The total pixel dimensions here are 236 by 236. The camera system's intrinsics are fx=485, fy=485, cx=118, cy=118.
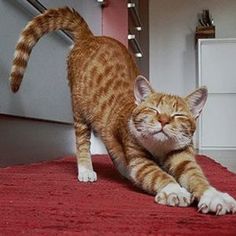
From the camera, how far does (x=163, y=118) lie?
116 cm

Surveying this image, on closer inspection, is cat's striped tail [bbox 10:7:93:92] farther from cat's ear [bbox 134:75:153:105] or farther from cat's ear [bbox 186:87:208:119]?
cat's ear [bbox 186:87:208:119]

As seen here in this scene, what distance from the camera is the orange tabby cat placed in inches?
43.4

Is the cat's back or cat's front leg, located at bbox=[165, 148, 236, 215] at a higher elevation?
the cat's back

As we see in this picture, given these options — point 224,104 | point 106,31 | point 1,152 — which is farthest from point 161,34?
point 1,152

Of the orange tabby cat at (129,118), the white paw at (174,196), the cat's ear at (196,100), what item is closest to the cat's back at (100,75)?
the orange tabby cat at (129,118)

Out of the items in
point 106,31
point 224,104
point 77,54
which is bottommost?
point 224,104

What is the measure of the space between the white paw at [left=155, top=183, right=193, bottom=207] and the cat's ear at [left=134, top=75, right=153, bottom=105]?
11.9 inches

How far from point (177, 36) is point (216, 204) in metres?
5.00

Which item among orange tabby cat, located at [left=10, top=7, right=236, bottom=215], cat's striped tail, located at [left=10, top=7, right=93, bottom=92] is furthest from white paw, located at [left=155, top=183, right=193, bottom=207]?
cat's striped tail, located at [left=10, top=7, right=93, bottom=92]

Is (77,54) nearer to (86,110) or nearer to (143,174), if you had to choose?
(86,110)

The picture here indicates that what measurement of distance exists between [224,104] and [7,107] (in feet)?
12.8

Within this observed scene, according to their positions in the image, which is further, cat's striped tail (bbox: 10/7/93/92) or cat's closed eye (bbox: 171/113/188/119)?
cat's striped tail (bbox: 10/7/93/92)

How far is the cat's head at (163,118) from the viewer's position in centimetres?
116

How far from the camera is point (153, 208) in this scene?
998 millimetres
